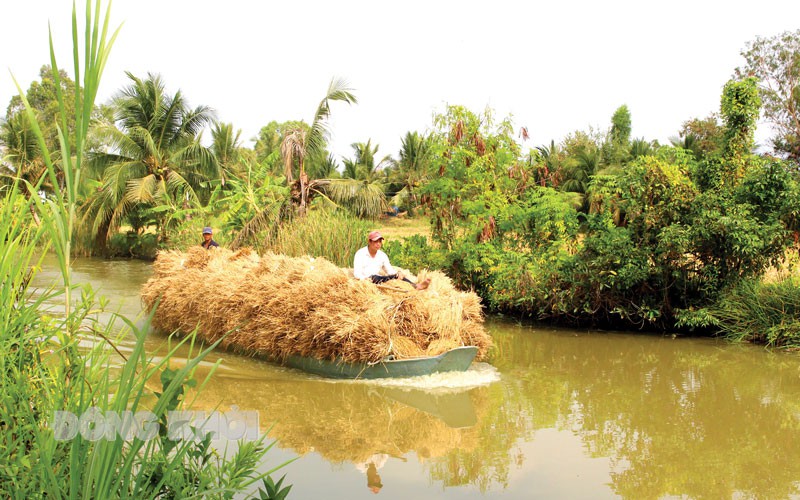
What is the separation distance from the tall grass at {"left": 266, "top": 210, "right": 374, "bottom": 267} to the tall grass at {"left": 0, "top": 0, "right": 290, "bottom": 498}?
36.0 ft

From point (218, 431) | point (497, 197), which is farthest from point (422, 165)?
point (218, 431)

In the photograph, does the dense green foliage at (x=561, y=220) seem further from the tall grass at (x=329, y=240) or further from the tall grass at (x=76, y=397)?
the tall grass at (x=76, y=397)

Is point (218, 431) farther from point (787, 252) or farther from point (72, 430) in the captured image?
point (787, 252)

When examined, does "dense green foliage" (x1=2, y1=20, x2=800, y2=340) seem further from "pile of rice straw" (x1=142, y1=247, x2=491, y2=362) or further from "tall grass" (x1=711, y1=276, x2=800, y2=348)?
A: "pile of rice straw" (x1=142, y1=247, x2=491, y2=362)

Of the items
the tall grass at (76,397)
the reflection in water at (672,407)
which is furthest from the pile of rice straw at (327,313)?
the tall grass at (76,397)

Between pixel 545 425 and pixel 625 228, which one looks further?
pixel 625 228

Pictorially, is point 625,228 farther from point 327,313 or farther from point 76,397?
point 76,397

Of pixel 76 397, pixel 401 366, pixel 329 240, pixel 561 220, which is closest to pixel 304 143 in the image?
pixel 329 240

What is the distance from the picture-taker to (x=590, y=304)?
1167cm

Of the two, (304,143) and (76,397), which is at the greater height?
(304,143)

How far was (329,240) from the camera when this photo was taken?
46.1ft

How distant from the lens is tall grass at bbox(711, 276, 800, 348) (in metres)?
9.86

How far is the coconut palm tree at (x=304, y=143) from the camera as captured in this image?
59.4 feet

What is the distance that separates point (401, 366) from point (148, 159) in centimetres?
2039
